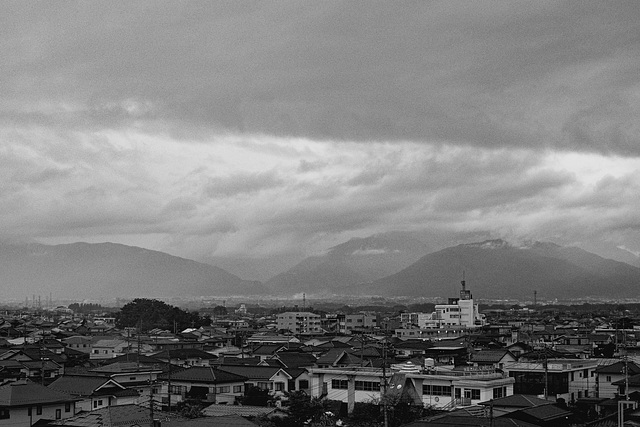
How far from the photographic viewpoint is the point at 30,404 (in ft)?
88.4

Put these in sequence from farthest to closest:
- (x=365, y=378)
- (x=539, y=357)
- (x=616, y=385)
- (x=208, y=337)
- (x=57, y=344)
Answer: (x=208, y=337), (x=57, y=344), (x=539, y=357), (x=616, y=385), (x=365, y=378)

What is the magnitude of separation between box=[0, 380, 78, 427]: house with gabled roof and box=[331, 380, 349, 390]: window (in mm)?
11844

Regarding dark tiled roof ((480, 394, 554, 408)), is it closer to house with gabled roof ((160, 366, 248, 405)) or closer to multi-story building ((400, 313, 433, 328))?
house with gabled roof ((160, 366, 248, 405))

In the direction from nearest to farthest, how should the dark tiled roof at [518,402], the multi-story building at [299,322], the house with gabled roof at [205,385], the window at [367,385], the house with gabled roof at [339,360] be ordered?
the dark tiled roof at [518,402] → the window at [367,385] → the house with gabled roof at [205,385] → the house with gabled roof at [339,360] → the multi-story building at [299,322]

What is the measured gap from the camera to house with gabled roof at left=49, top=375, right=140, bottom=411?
31031 millimetres

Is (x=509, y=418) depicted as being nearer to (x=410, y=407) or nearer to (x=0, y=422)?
(x=410, y=407)

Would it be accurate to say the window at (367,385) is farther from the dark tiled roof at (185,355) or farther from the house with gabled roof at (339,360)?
the dark tiled roof at (185,355)

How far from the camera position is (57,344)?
6200 cm

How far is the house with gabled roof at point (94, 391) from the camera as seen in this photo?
31.0 meters

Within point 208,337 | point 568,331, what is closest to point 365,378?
point 208,337

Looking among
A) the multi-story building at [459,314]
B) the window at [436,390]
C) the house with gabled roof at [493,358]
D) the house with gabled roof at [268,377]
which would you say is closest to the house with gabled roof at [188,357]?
the house with gabled roof at [268,377]

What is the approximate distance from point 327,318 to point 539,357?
232 feet

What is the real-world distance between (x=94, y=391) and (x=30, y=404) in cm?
463

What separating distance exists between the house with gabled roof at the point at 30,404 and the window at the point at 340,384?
1184 cm
